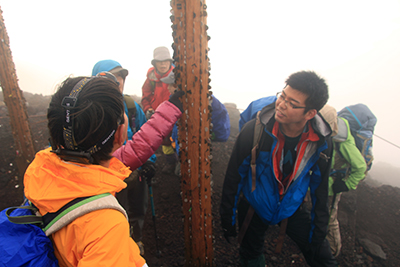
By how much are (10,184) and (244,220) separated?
548cm

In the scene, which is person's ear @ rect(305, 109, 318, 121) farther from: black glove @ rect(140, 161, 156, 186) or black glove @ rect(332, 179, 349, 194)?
black glove @ rect(140, 161, 156, 186)

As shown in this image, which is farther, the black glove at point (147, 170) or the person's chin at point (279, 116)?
the black glove at point (147, 170)

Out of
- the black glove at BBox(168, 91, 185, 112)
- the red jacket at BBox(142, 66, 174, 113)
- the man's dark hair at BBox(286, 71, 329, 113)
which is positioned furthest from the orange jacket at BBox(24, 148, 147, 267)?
the red jacket at BBox(142, 66, 174, 113)

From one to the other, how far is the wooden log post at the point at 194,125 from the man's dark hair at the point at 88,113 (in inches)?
34.1

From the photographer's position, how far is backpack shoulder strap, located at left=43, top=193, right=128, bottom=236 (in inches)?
29.5

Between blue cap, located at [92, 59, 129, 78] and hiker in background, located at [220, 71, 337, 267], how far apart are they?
1.75m

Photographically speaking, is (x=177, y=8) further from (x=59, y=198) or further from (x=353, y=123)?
(x=353, y=123)

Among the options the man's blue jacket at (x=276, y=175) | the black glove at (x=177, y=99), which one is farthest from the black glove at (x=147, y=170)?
the black glove at (x=177, y=99)

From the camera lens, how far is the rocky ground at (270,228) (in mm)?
3111

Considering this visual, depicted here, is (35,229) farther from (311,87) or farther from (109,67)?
(311,87)

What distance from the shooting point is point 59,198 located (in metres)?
0.77

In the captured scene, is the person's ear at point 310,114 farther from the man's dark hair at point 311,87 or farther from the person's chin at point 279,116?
the person's chin at point 279,116

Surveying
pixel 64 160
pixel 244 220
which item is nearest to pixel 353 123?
pixel 244 220

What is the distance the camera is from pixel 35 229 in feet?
2.50
